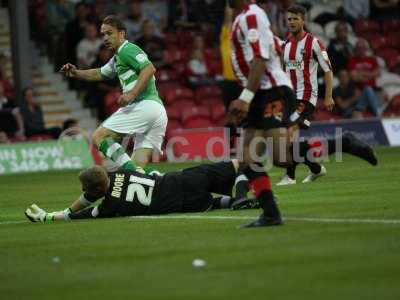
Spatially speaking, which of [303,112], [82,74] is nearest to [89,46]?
[303,112]

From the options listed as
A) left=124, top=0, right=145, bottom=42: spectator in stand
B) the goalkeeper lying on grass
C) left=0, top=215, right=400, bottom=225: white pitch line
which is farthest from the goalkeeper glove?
left=124, top=0, right=145, bottom=42: spectator in stand

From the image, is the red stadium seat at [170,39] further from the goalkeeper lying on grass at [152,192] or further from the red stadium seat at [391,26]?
the goalkeeper lying on grass at [152,192]

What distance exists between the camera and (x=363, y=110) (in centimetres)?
2680

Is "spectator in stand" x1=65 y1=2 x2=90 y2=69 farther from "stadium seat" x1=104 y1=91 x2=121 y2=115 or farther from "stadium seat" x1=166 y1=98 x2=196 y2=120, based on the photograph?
"stadium seat" x1=166 y1=98 x2=196 y2=120

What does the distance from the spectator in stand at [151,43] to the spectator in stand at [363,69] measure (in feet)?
14.1

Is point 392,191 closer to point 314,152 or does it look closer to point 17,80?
point 314,152

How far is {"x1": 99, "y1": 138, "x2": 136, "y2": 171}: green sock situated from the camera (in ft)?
47.2

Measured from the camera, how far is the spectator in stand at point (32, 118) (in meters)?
23.9

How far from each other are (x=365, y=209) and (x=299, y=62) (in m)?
4.92

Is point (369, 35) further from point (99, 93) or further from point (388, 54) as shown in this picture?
point (99, 93)

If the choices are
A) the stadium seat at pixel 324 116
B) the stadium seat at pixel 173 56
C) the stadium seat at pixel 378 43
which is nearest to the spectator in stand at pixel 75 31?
the stadium seat at pixel 173 56

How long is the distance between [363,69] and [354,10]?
10.0ft

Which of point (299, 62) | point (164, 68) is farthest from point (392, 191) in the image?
point (164, 68)

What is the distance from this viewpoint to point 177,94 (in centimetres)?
2628
